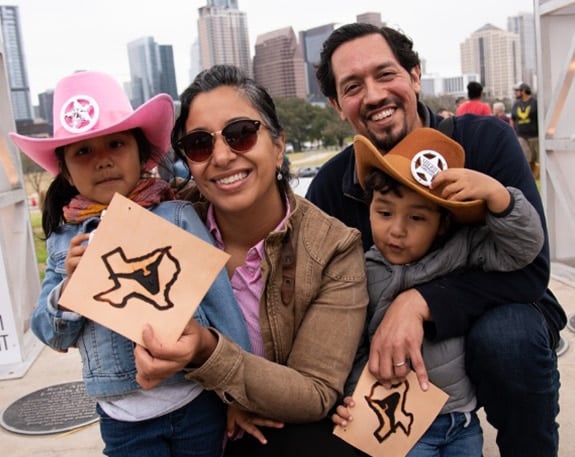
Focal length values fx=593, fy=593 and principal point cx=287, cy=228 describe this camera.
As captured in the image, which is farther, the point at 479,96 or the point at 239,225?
the point at 479,96

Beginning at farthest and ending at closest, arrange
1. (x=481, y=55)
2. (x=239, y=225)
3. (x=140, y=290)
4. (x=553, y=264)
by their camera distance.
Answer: (x=481, y=55) < (x=553, y=264) < (x=239, y=225) < (x=140, y=290)

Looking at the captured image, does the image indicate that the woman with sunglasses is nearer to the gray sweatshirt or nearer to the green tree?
the gray sweatshirt

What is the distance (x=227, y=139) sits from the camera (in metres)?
1.64

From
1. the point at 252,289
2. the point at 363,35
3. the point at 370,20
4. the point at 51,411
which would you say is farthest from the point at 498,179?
the point at 51,411

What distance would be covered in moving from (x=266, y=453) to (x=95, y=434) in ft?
5.79

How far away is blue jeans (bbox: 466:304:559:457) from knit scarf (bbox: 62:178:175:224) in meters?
1.08

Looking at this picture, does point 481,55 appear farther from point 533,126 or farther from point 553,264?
point 553,264

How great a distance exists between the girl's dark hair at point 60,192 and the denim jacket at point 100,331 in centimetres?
12

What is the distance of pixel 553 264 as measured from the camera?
526 cm

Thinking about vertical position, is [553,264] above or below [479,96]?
below

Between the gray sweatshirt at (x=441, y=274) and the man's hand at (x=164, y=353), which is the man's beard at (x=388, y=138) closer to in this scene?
the gray sweatshirt at (x=441, y=274)

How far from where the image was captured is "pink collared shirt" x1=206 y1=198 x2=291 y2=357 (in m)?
1.74

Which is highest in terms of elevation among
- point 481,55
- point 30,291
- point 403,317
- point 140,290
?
point 481,55

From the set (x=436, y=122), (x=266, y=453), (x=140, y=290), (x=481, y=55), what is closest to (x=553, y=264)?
(x=436, y=122)
